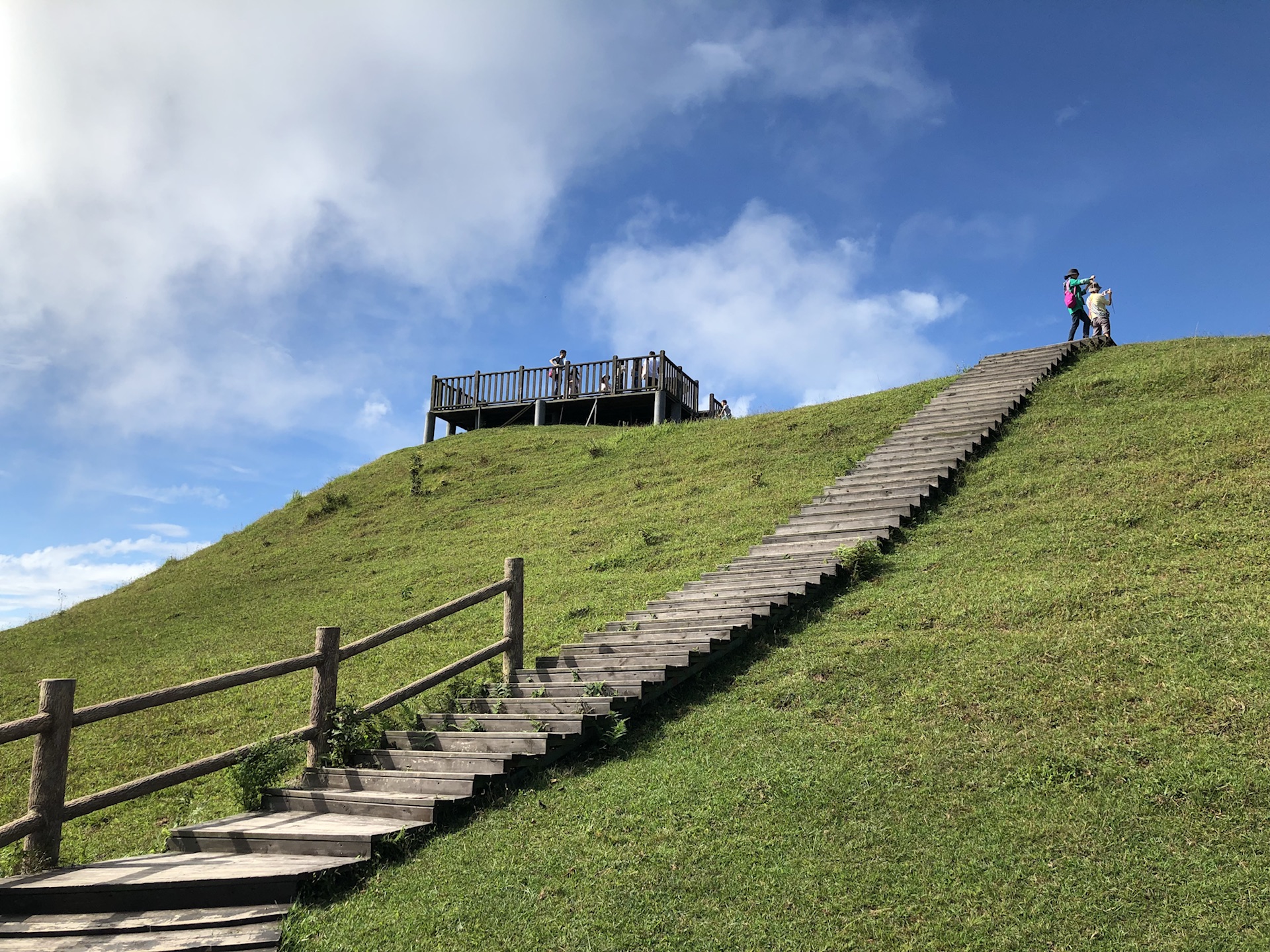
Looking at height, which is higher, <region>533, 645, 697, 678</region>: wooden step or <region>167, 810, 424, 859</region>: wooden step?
<region>533, 645, 697, 678</region>: wooden step

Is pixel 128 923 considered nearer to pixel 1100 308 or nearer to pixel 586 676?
pixel 586 676

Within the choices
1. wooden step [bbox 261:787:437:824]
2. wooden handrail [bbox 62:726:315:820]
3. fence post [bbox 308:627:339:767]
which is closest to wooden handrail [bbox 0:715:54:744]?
wooden handrail [bbox 62:726:315:820]

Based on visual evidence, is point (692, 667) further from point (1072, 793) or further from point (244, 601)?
point (244, 601)

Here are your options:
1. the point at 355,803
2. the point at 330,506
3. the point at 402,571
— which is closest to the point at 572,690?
the point at 355,803

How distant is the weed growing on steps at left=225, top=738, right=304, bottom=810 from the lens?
7.22m

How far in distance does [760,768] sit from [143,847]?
5185 millimetres

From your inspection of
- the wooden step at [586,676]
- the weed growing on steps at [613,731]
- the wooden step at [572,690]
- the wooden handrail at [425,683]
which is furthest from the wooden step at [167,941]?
the wooden step at [586,676]

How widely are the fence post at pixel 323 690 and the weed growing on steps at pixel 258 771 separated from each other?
0.85 ft

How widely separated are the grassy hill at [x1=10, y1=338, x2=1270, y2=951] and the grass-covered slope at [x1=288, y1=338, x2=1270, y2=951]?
0.02m

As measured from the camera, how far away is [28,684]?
1444cm

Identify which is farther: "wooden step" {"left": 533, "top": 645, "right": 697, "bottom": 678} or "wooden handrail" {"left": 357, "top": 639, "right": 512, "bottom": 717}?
"wooden step" {"left": 533, "top": 645, "right": 697, "bottom": 678}

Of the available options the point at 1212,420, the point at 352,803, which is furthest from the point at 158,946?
the point at 1212,420

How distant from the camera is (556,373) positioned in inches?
1250

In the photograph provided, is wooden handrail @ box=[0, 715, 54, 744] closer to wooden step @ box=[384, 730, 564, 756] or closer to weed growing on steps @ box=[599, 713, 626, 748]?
wooden step @ box=[384, 730, 564, 756]
